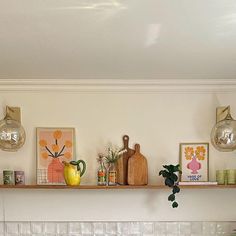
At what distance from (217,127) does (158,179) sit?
0.63 m

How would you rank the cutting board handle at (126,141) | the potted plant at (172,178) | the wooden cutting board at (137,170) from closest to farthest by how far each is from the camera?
the potted plant at (172,178), the wooden cutting board at (137,170), the cutting board handle at (126,141)

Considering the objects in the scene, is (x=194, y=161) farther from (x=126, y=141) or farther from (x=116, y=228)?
(x=116, y=228)

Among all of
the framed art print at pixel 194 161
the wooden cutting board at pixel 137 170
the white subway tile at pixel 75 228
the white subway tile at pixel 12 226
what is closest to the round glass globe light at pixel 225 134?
the framed art print at pixel 194 161

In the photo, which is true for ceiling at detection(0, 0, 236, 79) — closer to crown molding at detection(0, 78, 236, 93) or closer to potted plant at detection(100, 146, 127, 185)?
crown molding at detection(0, 78, 236, 93)

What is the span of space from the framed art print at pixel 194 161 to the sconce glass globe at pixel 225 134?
12 centimetres

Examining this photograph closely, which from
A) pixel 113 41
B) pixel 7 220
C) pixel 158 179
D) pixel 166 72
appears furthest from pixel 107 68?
pixel 7 220

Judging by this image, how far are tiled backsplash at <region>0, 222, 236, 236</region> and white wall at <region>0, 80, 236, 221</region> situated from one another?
0.16 ft

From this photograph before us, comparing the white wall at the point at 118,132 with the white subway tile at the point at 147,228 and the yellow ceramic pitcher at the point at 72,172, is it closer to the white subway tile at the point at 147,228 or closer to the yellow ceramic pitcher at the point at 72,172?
the white subway tile at the point at 147,228

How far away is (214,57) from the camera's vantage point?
8.32ft

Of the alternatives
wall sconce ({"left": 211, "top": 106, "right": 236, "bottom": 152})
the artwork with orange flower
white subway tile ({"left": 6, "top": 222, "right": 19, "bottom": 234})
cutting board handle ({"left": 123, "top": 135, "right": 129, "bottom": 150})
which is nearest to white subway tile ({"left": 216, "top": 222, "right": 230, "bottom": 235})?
wall sconce ({"left": 211, "top": 106, "right": 236, "bottom": 152})

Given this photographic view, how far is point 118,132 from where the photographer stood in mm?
3271

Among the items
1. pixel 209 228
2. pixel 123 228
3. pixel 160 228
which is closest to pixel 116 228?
pixel 123 228

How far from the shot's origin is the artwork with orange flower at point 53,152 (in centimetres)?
320

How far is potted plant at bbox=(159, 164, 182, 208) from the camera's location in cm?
301
